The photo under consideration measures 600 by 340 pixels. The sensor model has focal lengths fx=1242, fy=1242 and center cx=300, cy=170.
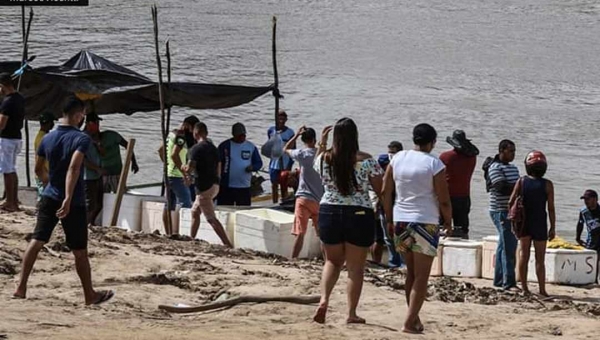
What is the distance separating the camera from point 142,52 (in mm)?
36375

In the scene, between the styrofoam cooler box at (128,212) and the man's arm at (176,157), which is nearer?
the man's arm at (176,157)

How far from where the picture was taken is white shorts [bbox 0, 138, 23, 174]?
13281 mm

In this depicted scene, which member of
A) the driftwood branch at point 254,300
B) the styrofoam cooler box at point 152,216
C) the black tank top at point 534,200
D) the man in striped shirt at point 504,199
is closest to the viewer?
the driftwood branch at point 254,300

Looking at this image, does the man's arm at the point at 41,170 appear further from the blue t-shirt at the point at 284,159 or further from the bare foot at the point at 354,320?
the blue t-shirt at the point at 284,159

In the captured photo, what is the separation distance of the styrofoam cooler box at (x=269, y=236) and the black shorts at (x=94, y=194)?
1.82 metres

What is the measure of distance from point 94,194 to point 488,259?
15.0 feet

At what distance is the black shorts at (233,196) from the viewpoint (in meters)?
14.9

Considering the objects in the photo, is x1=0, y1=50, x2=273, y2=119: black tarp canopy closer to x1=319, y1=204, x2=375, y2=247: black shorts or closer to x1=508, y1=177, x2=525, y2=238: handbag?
x1=508, y1=177, x2=525, y2=238: handbag

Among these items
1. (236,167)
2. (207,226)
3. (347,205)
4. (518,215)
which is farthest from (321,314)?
(236,167)

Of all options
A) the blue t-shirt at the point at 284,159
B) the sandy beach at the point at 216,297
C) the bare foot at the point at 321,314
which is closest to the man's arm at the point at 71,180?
the sandy beach at the point at 216,297

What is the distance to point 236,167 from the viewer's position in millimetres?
14664

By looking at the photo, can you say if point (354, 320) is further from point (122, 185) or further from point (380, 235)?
point (122, 185)

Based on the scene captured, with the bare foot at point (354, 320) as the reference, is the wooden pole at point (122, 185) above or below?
above

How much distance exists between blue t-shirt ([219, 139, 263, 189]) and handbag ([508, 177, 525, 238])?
4297 millimetres
